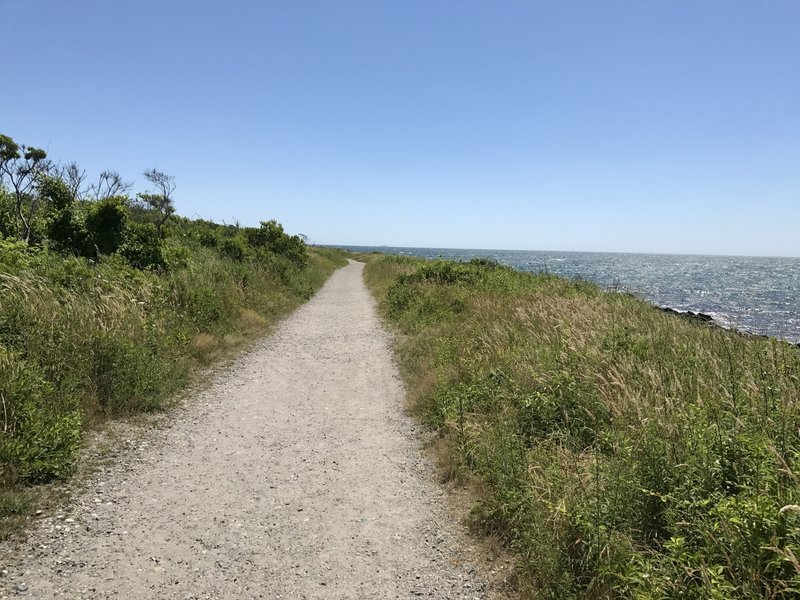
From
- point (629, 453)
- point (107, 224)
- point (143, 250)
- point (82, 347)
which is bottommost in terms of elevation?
point (629, 453)

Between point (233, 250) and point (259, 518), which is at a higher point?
point (233, 250)

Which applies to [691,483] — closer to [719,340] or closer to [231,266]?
[719,340]

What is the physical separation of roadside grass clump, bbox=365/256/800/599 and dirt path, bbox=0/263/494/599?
61 centimetres

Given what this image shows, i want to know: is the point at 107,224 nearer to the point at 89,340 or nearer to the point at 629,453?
the point at 89,340

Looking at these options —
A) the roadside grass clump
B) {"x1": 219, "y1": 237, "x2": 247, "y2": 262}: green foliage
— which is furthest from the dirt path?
{"x1": 219, "y1": 237, "x2": 247, "y2": 262}: green foliage

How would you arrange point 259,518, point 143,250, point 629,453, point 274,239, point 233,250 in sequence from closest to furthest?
point 629,453, point 259,518, point 143,250, point 233,250, point 274,239

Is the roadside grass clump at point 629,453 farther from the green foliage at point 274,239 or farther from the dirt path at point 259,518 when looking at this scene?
the green foliage at point 274,239

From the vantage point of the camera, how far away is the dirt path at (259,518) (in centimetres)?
335

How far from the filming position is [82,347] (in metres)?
6.38

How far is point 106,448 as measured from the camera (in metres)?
5.18

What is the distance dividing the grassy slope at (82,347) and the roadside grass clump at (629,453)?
4073mm

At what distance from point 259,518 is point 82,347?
4096 mm

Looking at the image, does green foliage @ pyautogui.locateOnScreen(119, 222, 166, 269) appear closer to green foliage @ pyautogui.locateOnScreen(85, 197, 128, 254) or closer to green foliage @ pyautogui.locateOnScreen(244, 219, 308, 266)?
green foliage @ pyautogui.locateOnScreen(85, 197, 128, 254)

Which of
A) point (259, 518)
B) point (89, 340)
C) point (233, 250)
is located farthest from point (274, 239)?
point (259, 518)
